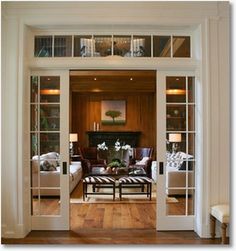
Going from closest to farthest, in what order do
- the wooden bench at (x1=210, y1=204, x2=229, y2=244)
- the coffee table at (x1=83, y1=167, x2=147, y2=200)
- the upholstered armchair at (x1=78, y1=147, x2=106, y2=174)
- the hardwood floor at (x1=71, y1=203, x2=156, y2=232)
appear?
the wooden bench at (x1=210, y1=204, x2=229, y2=244), the hardwood floor at (x1=71, y1=203, x2=156, y2=232), the coffee table at (x1=83, y1=167, x2=147, y2=200), the upholstered armchair at (x1=78, y1=147, x2=106, y2=174)

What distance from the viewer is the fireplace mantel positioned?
10000 millimetres

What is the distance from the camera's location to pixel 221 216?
342 cm

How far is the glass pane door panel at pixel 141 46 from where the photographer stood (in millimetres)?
3930

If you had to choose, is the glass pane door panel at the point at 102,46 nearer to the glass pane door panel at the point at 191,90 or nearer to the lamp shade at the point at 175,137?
the glass pane door panel at the point at 191,90

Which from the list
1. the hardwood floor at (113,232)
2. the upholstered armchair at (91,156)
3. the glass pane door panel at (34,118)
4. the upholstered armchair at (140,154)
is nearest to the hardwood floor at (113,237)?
the hardwood floor at (113,232)

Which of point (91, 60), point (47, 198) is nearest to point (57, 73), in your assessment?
point (91, 60)

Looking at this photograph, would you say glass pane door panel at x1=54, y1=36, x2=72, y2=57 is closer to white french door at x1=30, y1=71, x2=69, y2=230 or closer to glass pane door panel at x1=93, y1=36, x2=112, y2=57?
white french door at x1=30, y1=71, x2=69, y2=230

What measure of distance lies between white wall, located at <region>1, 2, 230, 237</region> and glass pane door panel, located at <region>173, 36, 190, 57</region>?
0.25 metres

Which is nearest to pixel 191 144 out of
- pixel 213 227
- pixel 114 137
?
pixel 213 227

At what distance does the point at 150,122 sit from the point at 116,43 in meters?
6.35

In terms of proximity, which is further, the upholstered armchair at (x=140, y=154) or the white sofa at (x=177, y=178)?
the upholstered armchair at (x=140, y=154)

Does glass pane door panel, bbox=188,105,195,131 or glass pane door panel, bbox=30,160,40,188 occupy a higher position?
glass pane door panel, bbox=188,105,195,131

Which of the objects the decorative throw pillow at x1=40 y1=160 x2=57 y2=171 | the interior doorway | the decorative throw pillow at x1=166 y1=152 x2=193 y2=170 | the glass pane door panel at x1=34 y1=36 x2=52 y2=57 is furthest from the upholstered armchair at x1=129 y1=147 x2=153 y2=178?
the glass pane door panel at x1=34 y1=36 x2=52 y2=57

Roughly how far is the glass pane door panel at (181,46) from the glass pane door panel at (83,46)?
105 cm
